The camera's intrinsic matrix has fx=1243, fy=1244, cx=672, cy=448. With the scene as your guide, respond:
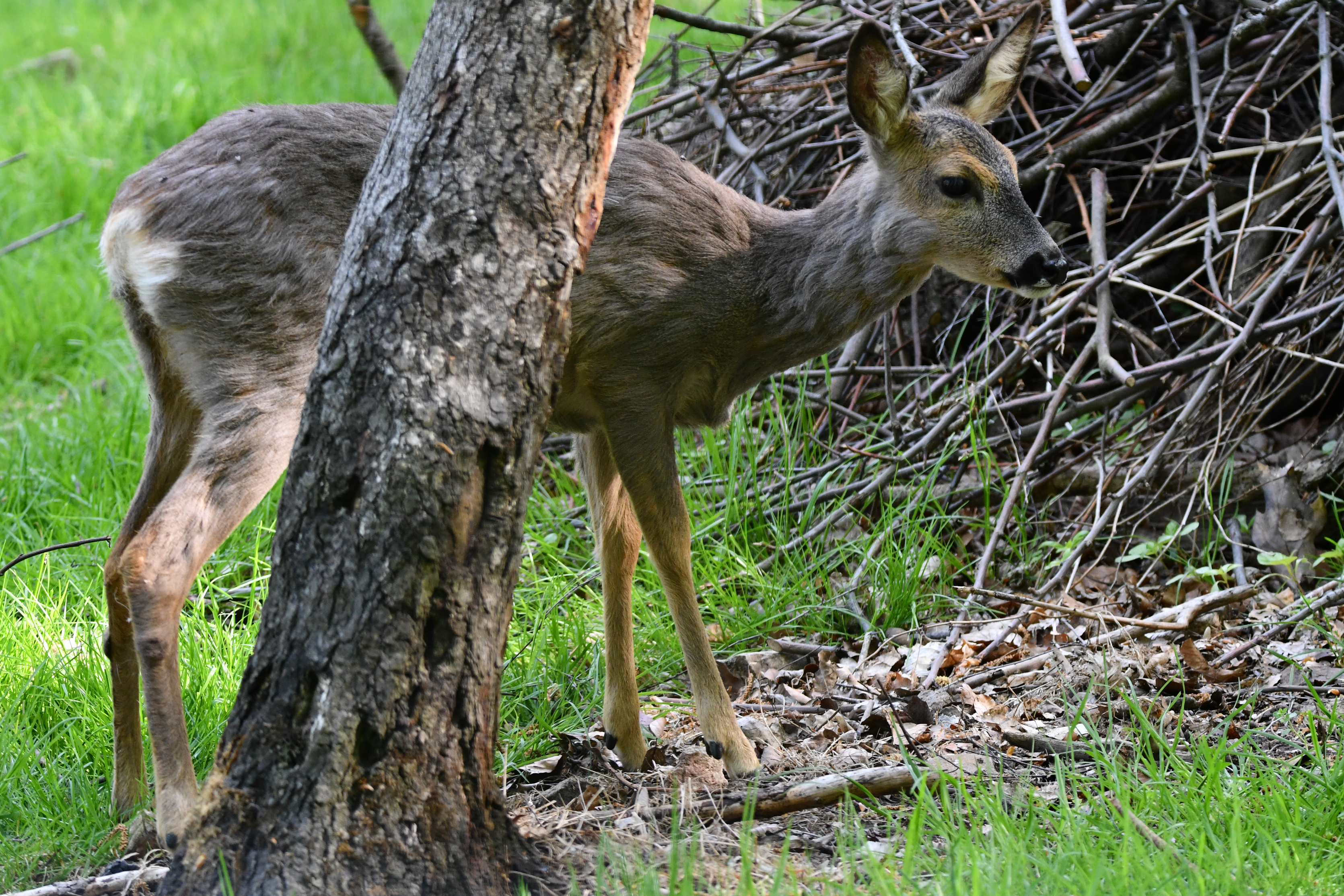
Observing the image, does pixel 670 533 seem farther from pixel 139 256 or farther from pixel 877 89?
pixel 139 256

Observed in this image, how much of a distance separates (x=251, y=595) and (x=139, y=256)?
1518mm

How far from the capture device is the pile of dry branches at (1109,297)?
186 inches

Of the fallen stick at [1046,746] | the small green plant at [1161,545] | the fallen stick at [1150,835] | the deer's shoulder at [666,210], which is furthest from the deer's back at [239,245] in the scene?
the small green plant at [1161,545]

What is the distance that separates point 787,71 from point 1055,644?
2920 mm

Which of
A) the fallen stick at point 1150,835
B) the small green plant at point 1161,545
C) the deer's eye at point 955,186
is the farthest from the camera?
the small green plant at point 1161,545

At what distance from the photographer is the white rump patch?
11.3 ft

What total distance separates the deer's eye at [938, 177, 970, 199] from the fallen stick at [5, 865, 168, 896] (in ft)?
9.58

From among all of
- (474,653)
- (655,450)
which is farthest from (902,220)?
(474,653)

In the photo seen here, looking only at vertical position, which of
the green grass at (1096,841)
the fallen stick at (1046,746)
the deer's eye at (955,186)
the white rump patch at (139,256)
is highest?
the white rump patch at (139,256)

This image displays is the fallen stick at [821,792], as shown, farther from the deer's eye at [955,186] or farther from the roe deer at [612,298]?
the deer's eye at [955,186]

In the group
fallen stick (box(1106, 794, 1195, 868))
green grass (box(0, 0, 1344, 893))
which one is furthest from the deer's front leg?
fallen stick (box(1106, 794, 1195, 868))

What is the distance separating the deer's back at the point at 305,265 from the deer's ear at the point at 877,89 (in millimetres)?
576

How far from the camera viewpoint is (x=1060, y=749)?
11.3ft

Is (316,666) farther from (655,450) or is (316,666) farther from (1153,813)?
(1153,813)
